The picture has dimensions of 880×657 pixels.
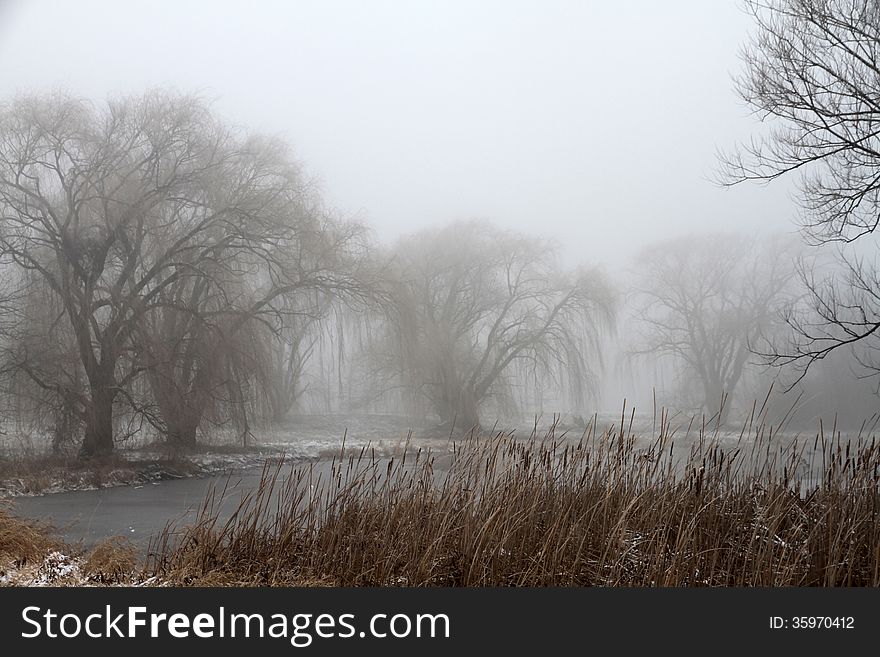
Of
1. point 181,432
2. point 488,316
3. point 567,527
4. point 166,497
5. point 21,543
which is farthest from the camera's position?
point 488,316

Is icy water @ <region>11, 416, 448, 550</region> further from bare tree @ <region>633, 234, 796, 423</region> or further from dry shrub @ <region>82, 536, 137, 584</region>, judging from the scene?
bare tree @ <region>633, 234, 796, 423</region>

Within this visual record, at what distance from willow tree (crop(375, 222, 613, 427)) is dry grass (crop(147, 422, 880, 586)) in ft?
35.3

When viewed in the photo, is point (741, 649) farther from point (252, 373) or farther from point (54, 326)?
point (54, 326)

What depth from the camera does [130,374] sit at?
455 inches

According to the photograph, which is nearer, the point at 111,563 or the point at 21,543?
the point at 111,563

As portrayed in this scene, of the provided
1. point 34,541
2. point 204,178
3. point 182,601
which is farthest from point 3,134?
point 182,601

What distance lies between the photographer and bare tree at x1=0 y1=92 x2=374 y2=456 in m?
11.7

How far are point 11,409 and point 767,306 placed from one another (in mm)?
19520

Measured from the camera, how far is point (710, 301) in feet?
75.9

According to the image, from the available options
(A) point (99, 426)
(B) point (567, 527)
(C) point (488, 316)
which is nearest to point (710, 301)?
(C) point (488, 316)

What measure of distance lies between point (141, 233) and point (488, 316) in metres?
9.72

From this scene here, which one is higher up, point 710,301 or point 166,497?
point 710,301

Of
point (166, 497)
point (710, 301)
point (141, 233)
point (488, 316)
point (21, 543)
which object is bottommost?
point (166, 497)

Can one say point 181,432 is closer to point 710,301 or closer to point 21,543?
point 21,543
